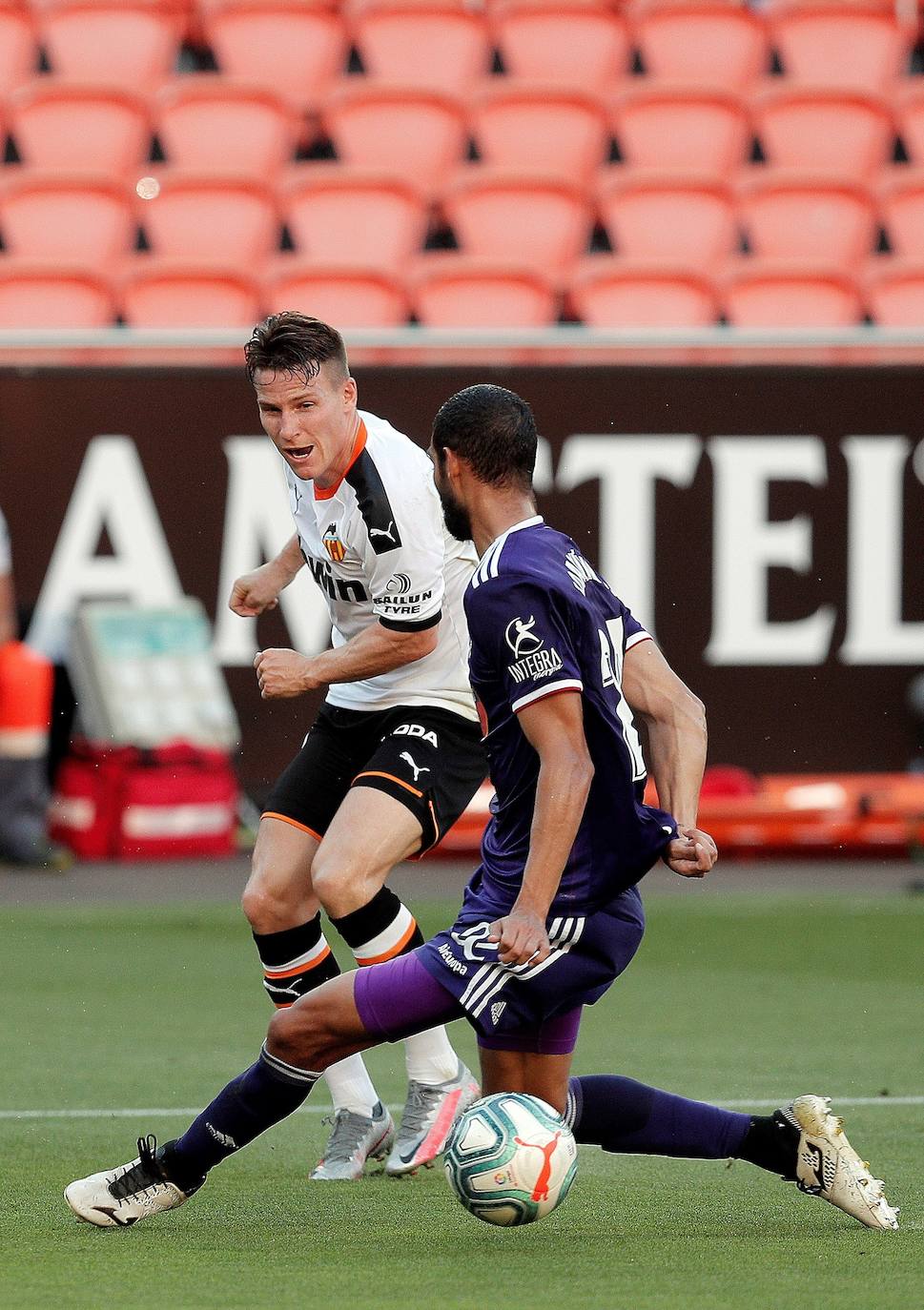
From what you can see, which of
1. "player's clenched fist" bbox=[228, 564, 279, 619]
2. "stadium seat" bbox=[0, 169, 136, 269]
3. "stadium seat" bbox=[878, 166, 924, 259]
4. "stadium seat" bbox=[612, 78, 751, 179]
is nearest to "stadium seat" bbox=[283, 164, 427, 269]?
"stadium seat" bbox=[0, 169, 136, 269]

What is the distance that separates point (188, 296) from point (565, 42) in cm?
395

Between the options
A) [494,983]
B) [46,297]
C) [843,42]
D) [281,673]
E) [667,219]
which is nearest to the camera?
[494,983]

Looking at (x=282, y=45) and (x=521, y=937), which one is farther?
(x=282, y=45)

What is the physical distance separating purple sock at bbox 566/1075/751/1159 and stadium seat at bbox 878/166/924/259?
10.4m

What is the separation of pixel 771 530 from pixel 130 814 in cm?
380

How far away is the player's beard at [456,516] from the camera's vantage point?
418cm

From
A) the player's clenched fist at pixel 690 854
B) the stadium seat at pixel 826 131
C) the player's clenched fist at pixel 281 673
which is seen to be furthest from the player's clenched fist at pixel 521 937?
the stadium seat at pixel 826 131

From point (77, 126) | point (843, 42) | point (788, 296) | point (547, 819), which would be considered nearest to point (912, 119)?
point (843, 42)

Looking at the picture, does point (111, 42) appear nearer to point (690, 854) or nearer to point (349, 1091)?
point (349, 1091)

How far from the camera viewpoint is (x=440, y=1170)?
523cm

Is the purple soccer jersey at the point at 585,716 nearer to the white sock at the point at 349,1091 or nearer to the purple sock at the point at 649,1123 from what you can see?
the purple sock at the point at 649,1123

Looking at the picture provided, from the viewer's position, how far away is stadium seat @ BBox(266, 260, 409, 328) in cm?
1264

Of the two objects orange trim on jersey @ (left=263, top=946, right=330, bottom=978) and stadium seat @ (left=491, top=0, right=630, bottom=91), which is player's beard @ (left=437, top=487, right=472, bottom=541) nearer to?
orange trim on jersey @ (left=263, top=946, right=330, bottom=978)

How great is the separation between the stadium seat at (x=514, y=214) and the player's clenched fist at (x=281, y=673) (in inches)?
358
